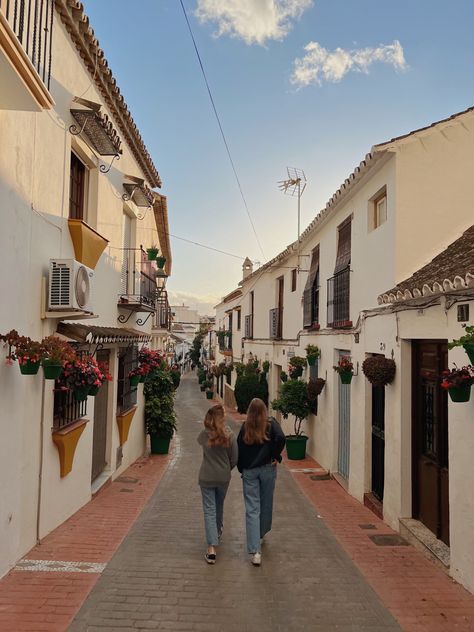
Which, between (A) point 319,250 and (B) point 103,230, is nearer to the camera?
(B) point 103,230

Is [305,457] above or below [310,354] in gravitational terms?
below

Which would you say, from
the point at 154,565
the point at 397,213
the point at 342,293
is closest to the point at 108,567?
the point at 154,565

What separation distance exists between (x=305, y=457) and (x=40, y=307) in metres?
8.60

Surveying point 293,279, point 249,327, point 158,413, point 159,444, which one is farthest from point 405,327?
point 249,327

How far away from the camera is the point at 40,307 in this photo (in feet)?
17.2

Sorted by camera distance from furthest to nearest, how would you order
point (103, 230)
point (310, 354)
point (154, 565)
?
point (310, 354), point (103, 230), point (154, 565)

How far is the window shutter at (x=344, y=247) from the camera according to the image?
9.41 metres

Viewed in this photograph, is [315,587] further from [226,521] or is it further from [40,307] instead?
[40,307]

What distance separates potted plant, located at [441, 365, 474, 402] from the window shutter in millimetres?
5224

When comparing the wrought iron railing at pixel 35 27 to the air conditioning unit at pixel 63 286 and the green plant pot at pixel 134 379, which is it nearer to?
the air conditioning unit at pixel 63 286

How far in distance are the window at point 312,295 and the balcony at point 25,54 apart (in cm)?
836

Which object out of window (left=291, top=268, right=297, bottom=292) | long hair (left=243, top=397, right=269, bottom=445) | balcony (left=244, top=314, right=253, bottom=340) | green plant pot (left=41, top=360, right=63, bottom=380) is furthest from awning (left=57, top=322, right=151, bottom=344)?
balcony (left=244, top=314, right=253, bottom=340)

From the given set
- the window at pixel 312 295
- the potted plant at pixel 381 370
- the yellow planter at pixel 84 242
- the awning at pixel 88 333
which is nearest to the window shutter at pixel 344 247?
the window at pixel 312 295

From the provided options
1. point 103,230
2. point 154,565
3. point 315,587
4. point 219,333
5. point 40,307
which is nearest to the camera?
point 315,587
